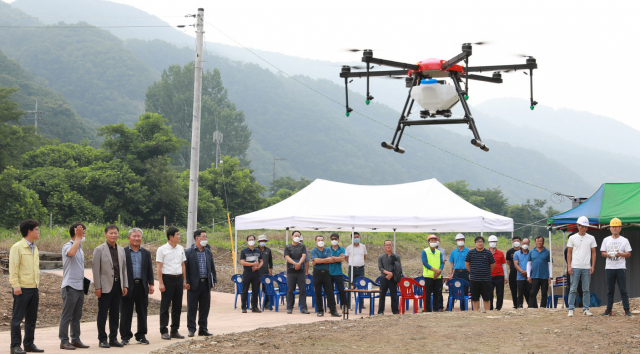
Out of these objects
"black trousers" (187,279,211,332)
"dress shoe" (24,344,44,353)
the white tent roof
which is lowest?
"dress shoe" (24,344,44,353)

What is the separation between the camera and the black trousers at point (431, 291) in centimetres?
1189

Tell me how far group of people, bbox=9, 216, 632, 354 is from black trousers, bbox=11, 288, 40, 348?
0.01 metres

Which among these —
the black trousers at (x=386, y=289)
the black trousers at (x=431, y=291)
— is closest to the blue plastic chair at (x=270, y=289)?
the black trousers at (x=386, y=289)

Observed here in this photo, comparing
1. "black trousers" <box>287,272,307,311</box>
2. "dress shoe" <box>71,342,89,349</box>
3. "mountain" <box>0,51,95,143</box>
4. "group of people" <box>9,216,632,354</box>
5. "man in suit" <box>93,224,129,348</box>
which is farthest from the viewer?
"mountain" <box>0,51,95,143</box>

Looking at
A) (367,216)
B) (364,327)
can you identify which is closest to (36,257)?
(364,327)

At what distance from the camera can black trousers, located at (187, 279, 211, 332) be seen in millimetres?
9102

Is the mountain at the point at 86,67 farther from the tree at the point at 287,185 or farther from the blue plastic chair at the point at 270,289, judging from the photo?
the blue plastic chair at the point at 270,289

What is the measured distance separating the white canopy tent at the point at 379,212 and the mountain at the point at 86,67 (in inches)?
3513

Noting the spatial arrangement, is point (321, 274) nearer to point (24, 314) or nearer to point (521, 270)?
point (521, 270)

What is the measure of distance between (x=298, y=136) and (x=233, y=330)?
423 feet

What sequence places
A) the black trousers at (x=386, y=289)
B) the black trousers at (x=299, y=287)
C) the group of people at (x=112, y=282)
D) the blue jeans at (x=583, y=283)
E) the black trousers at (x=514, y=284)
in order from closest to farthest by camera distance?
the group of people at (x=112, y=282) → the blue jeans at (x=583, y=283) → the black trousers at (x=386, y=289) → the black trousers at (x=299, y=287) → the black trousers at (x=514, y=284)

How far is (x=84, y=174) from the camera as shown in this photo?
3984 cm

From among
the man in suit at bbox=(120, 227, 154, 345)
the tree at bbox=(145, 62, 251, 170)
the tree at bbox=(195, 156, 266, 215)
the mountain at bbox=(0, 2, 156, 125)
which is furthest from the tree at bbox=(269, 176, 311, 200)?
the man in suit at bbox=(120, 227, 154, 345)

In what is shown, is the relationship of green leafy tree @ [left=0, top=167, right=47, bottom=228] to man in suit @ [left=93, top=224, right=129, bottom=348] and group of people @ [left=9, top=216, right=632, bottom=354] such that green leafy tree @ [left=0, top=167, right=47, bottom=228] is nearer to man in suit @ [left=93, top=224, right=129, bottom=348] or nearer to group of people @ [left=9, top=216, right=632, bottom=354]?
group of people @ [left=9, top=216, right=632, bottom=354]
